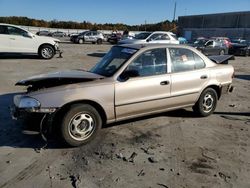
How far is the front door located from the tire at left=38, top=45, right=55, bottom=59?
1182 centimetres

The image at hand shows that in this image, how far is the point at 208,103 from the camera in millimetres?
6387

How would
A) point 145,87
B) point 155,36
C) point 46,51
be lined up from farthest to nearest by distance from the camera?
point 155,36, point 46,51, point 145,87

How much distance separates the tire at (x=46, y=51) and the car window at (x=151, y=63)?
38.8 ft

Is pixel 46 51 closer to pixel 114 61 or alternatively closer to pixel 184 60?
pixel 114 61

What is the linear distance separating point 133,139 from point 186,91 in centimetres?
157

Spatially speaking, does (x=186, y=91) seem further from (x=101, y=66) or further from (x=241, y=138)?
(x=101, y=66)

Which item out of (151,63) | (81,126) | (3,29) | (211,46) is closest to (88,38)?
(211,46)

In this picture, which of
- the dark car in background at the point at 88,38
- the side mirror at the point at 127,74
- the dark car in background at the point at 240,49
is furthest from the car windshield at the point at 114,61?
the dark car in background at the point at 88,38

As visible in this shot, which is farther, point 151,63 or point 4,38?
point 4,38

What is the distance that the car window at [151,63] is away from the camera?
5.30 m

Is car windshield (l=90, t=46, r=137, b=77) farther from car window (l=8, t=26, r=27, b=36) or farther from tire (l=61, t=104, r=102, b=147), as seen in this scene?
car window (l=8, t=26, r=27, b=36)

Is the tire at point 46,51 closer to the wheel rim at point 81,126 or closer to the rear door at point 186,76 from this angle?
the rear door at point 186,76

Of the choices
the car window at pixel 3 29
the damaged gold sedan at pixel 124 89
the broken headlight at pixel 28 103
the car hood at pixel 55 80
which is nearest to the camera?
the broken headlight at pixel 28 103

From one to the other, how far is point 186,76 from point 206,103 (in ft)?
3.02
